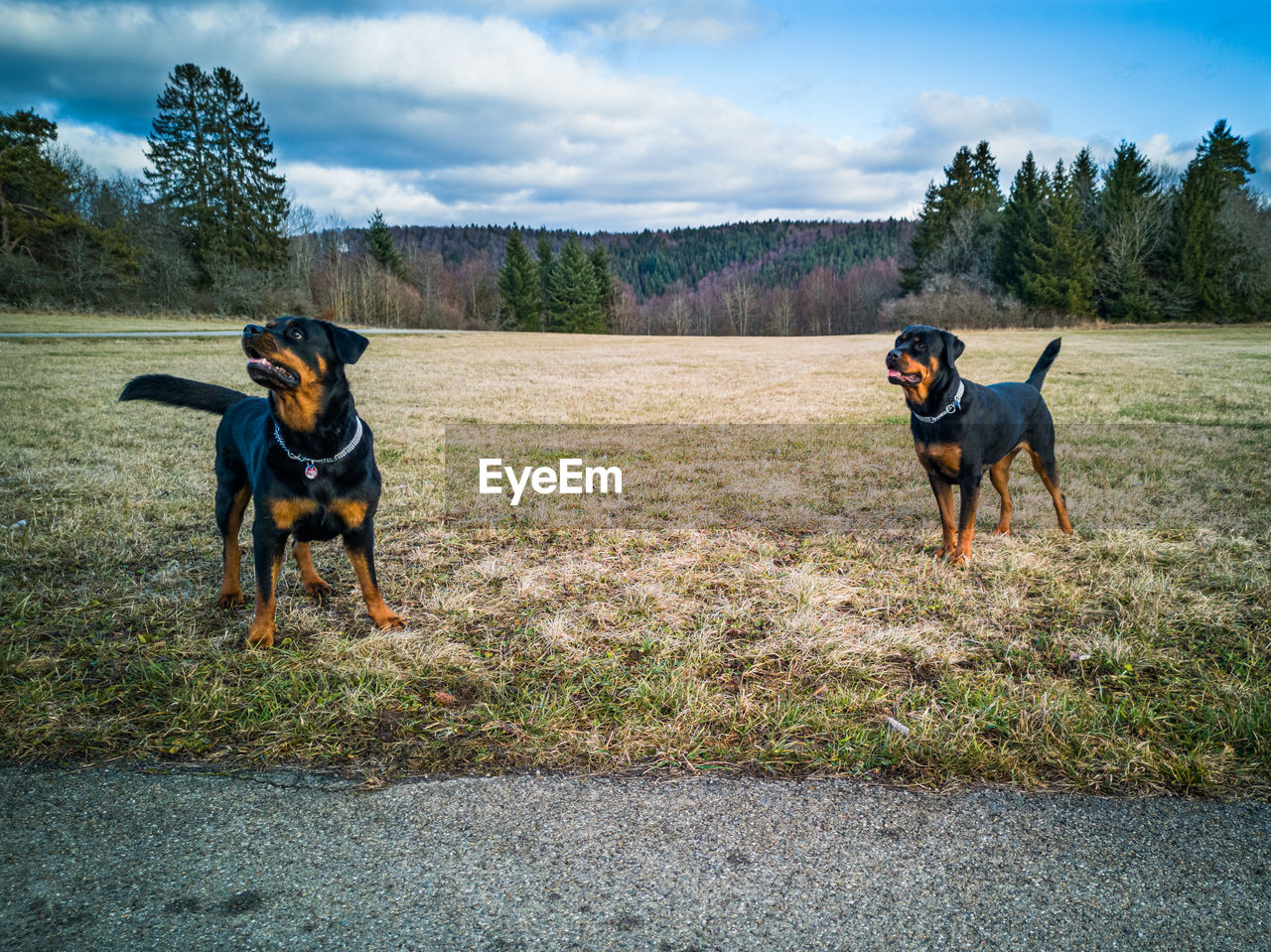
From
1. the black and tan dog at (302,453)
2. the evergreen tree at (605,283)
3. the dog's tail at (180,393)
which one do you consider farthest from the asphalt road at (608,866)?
the evergreen tree at (605,283)

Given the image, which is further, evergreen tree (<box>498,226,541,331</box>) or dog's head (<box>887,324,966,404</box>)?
evergreen tree (<box>498,226,541,331</box>)

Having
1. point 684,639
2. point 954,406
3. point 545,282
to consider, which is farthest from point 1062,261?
point 684,639

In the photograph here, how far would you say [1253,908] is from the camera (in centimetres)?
188

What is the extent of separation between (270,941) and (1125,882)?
2.41 meters

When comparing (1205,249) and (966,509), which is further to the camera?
(1205,249)

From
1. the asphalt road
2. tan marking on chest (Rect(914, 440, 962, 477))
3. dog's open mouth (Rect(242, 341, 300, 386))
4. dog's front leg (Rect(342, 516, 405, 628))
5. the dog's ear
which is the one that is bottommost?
the asphalt road

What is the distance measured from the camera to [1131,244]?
139 ft

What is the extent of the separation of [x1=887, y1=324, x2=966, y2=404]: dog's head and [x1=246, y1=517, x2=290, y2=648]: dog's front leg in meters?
3.78

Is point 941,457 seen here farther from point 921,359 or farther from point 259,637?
point 259,637

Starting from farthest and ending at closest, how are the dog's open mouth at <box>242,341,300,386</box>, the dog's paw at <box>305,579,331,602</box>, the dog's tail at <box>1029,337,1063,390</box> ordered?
the dog's tail at <box>1029,337,1063,390</box> < the dog's paw at <box>305,579,331,602</box> < the dog's open mouth at <box>242,341,300,386</box>

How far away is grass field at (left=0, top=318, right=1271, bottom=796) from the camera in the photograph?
8.73ft

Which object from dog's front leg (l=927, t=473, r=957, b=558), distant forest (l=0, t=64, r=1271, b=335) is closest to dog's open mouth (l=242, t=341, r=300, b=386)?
dog's front leg (l=927, t=473, r=957, b=558)

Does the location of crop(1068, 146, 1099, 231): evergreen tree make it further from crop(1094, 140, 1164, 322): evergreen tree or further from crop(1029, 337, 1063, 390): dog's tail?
crop(1029, 337, 1063, 390): dog's tail

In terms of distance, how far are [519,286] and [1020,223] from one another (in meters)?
39.9
